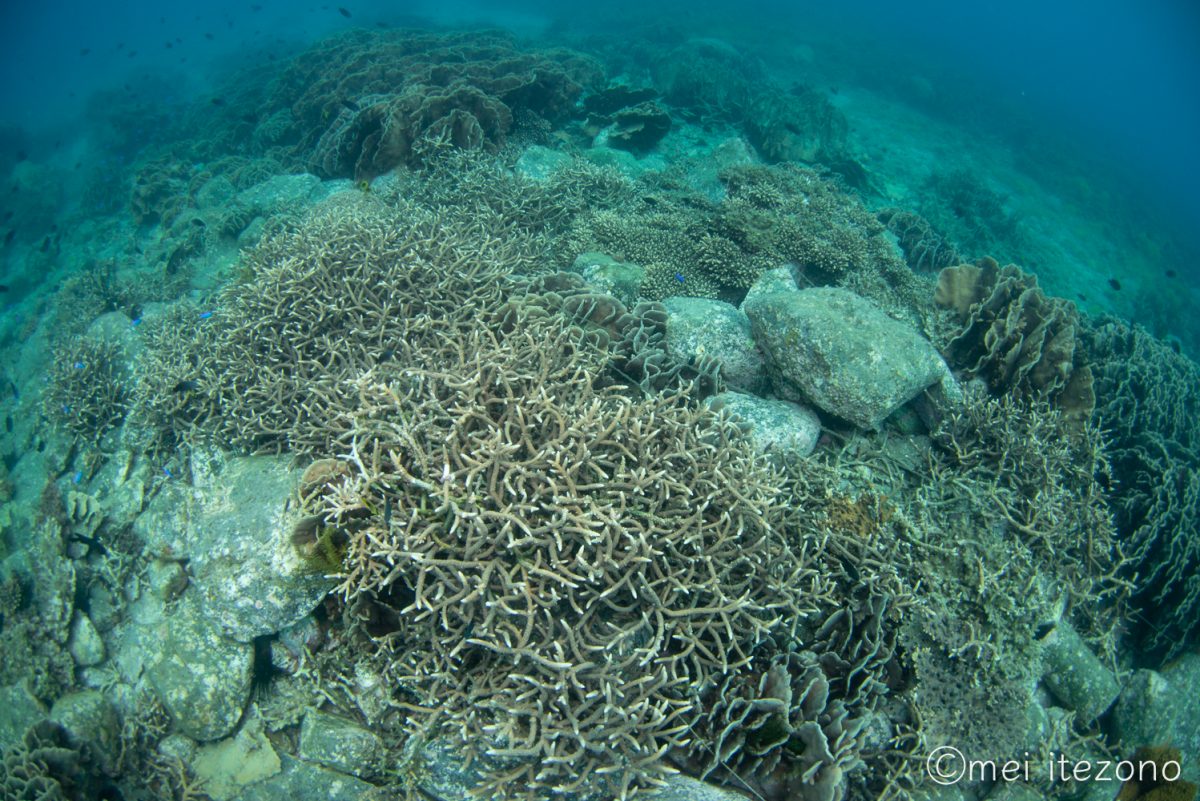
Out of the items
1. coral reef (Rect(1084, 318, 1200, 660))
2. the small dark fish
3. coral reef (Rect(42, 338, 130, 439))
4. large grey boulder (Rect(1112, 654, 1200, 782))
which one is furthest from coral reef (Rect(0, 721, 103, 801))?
coral reef (Rect(1084, 318, 1200, 660))

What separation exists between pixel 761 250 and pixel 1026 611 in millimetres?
4802

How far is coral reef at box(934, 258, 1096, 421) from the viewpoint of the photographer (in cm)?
559

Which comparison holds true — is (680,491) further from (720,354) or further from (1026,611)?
(1026,611)

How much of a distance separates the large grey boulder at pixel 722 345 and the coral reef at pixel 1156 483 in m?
3.86

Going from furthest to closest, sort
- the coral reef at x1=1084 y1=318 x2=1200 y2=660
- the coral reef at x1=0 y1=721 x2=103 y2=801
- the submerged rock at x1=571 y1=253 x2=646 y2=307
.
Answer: the submerged rock at x1=571 y1=253 x2=646 y2=307 → the coral reef at x1=1084 y1=318 x2=1200 y2=660 → the coral reef at x1=0 y1=721 x2=103 y2=801

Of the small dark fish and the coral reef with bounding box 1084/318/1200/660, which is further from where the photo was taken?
the small dark fish

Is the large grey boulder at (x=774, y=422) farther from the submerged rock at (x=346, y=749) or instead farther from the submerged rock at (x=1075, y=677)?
the submerged rock at (x=346, y=749)

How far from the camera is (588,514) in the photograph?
3053 millimetres

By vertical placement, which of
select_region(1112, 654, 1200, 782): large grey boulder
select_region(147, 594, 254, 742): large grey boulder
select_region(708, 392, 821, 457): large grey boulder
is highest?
Result: select_region(708, 392, 821, 457): large grey boulder

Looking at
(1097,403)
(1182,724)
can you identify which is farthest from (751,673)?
(1097,403)

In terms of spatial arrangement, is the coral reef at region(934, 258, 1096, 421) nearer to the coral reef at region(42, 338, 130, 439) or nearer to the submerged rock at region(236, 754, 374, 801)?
the submerged rock at region(236, 754, 374, 801)

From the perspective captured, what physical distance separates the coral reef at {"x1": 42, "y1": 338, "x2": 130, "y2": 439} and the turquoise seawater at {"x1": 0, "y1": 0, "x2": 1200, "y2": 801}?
0.14ft

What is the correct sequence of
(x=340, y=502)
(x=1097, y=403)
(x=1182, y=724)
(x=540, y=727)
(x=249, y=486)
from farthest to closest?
(x=1097, y=403) < (x=1182, y=724) < (x=249, y=486) < (x=340, y=502) < (x=540, y=727)

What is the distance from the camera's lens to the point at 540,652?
2975 mm
